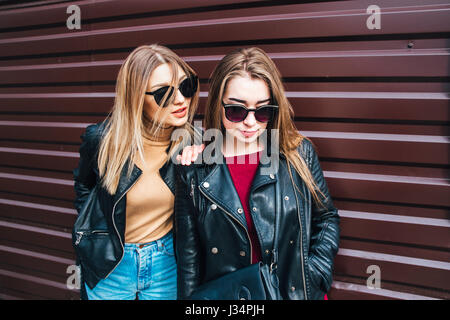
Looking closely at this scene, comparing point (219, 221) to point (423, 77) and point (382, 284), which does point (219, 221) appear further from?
point (423, 77)

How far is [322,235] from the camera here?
180cm

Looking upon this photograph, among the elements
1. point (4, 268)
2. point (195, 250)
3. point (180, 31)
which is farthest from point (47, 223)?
point (180, 31)

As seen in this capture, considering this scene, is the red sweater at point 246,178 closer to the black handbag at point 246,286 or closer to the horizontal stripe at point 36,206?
the black handbag at point 246,286

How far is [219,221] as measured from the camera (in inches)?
65.1

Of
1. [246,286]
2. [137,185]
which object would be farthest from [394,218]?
[137,185]

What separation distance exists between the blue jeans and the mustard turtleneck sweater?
0.23ft

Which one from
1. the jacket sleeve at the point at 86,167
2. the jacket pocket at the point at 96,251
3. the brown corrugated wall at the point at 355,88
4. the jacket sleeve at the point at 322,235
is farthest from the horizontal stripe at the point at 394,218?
the jacket sleeve at the point at 86,167

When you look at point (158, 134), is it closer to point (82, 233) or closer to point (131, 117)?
point (131, 117)

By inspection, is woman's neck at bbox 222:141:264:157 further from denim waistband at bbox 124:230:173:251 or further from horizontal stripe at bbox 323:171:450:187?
horizontal stripe at bbox 323:171:450:187

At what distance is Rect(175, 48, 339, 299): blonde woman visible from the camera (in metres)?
1.61

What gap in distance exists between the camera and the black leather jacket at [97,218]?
1.92 m

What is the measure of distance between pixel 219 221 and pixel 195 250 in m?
0.27

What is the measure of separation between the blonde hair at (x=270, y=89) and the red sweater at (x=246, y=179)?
0.75 feet

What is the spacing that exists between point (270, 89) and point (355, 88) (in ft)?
3.36
